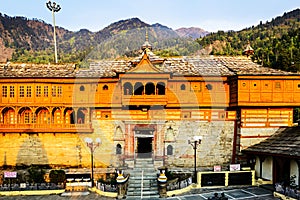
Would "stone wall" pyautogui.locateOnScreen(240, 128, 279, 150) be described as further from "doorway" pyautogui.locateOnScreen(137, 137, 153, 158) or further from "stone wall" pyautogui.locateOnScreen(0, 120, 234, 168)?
"doorway" pyautogui.locateOnScreen(137, 137, 153, 158)

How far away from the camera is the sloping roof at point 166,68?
2270 centimetres

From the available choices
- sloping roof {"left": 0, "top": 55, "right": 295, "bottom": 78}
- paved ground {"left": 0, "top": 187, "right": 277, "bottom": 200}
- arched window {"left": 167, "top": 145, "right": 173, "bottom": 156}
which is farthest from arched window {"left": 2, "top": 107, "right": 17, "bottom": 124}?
arched window {"left": 167, "top": 145, "right": 173, "bottom": 156}

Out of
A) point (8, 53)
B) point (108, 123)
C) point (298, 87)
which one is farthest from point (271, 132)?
point (8, 53)

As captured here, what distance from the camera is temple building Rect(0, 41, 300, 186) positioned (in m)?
21.8

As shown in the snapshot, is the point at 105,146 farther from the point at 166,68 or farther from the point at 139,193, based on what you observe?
the point at 166,68

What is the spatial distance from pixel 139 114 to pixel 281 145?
30.5ft

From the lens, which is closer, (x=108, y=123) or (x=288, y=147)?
(x=288, y=147)

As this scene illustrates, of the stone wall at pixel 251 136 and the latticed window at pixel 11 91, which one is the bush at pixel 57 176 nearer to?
the latticed window at pixel 11 91

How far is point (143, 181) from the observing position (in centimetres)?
1945

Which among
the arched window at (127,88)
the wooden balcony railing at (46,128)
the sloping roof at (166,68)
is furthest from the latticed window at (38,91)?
the arched window at (127,88)

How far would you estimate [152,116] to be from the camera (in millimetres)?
22609

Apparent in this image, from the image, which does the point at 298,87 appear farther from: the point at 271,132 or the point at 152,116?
the point at 152,116

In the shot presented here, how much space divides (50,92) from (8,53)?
90.2 metres

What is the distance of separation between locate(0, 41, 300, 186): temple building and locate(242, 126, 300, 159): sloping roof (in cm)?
69
